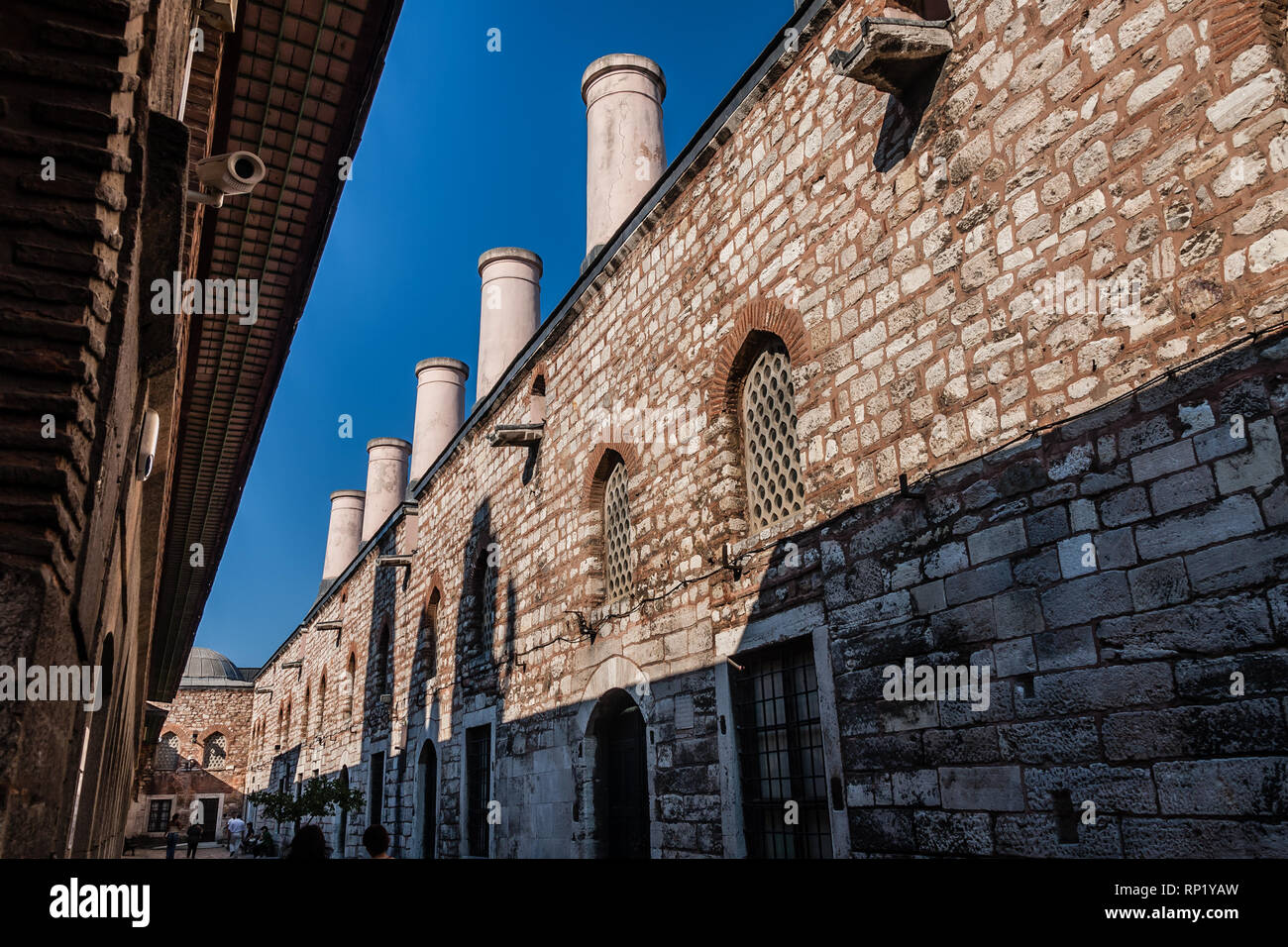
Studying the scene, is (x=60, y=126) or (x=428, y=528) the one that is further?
(x=428, y=528)

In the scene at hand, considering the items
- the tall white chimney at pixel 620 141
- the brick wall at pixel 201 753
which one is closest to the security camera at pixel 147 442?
the tall white chimney at pixel 620 141

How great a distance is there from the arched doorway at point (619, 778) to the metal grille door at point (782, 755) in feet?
4.83

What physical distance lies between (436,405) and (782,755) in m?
12.0

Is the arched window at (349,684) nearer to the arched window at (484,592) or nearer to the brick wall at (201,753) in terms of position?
the arched window at (484,592)

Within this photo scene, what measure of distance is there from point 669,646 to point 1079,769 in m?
3.40

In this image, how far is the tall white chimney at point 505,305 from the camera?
1262 centimetres

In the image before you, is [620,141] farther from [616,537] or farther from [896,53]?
[896,53]

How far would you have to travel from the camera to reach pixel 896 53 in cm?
460

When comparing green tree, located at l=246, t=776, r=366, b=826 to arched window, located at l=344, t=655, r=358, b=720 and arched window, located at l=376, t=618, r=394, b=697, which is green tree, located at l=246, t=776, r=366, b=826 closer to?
arched window, located at l=376, t=618, r=394, b=697

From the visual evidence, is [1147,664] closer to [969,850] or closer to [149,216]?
[969,850]

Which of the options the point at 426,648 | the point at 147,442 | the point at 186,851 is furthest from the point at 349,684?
the point at 147,442

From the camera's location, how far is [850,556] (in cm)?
496
